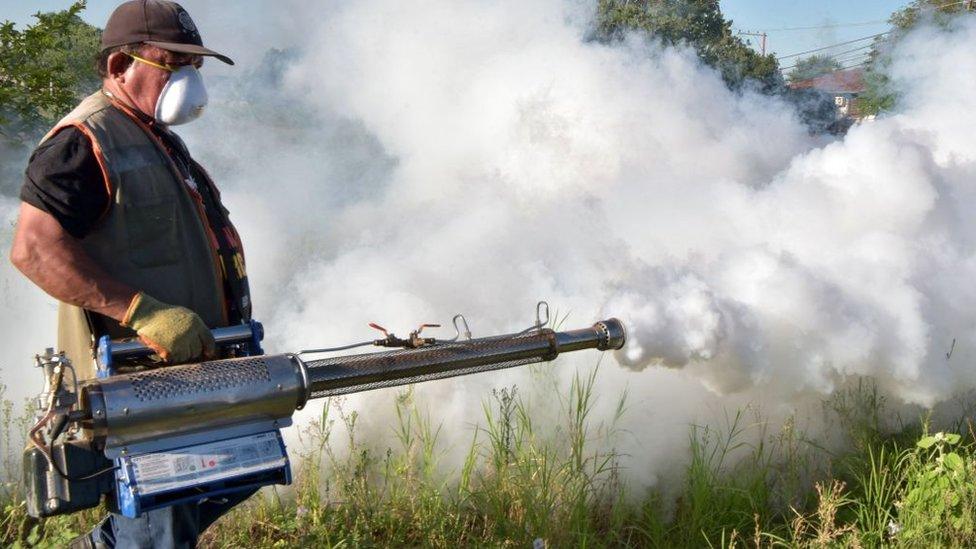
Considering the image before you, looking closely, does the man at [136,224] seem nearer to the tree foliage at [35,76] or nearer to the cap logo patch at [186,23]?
the cap logo patch at [186,23]

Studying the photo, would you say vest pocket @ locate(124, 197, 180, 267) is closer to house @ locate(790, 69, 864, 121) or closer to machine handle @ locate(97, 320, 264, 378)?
machine handle @ locate(97, 320, 264, 378)

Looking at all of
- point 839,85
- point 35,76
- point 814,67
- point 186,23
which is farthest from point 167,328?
point 839,85

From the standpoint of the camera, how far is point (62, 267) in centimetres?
228

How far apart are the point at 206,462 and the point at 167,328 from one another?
368 millimetres

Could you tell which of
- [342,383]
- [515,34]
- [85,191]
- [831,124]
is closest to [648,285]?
[342,383]

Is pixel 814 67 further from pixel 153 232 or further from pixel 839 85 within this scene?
pixel 153 232

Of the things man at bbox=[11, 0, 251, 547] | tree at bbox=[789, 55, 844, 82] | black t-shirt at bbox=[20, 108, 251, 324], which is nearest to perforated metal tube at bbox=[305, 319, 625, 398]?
man at bbox=[11, 0, 251, 547]

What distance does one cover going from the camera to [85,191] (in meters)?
2.31

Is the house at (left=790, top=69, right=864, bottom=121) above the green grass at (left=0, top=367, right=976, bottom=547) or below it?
above

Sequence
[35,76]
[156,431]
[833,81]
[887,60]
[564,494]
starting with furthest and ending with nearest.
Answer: [833,81] < [887,60] < [35,76] < [564,494] < [156,431]

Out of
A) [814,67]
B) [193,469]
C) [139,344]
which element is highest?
[814,67]

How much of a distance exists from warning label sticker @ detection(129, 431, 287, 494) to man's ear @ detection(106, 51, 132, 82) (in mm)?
1093

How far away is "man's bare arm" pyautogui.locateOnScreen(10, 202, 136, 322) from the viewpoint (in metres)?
2.28

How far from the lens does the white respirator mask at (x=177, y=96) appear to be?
255 centimetres
